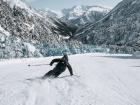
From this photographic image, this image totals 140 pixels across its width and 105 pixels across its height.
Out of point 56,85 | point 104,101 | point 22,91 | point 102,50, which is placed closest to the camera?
point 104,101

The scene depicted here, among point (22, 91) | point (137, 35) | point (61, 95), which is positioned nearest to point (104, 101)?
point (61, 95)

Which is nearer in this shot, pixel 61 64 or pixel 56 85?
pixel 56 85

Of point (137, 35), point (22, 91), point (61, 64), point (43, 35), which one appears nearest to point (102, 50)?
point (61, 64)

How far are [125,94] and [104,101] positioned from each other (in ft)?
4.77

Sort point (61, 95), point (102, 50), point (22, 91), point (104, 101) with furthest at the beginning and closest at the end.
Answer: point (102, 50) → point (22, 91) → point (61, 95) → point (104, 101)

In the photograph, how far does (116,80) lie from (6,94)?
5789mm

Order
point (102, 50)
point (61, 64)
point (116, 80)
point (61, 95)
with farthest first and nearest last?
point (102, 50)
point (61, 64)
point (116, 80)
point (61, 95)

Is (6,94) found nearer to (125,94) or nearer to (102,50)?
(125,94)

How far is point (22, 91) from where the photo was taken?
1250cm

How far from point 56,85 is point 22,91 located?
192 cm

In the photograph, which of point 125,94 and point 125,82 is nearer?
point 125,94

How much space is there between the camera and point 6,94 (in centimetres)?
1189

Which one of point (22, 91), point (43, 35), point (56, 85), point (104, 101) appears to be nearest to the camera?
point (104, 101)

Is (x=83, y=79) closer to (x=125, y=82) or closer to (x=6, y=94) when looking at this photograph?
(x=125, y=82)
